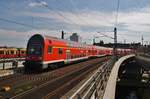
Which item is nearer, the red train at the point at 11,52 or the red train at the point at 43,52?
the red train at the point at 43,52

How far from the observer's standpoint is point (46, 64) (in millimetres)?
26859

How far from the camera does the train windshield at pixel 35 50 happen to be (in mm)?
26522

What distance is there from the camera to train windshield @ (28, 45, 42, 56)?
26.5 m

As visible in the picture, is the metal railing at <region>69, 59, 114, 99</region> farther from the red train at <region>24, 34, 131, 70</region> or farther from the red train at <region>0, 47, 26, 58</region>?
the red train at <region>0, 47, 26, 58</region>

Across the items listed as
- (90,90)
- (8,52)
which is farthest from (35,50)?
(8,52)

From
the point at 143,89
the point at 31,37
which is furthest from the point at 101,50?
the point at 31,37

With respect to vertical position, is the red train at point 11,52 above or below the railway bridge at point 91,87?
above

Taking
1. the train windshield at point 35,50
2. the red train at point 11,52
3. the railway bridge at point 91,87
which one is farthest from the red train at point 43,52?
the red train at point 11,52

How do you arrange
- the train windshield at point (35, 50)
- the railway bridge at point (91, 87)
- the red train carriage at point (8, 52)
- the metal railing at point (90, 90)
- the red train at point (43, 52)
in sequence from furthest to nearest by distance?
the red train carriage at point (8, 52)
the train windshield at point (35, 50)
the red train at point (43, 52)
the railway bridge at point (91, 87)
the metal railing at point (90, 90)

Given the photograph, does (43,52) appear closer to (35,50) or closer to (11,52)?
(35,50)

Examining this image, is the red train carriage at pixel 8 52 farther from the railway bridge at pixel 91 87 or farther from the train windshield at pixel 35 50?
the train windshield at pixel 35 50

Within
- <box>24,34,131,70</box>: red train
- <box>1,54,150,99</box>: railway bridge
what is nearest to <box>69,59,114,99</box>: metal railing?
<box>1,54,150,99</box>: railway bridge

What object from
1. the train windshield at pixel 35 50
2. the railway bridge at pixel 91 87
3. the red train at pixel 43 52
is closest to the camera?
the railway bridge at pixel 91 87

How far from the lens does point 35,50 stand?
26.9 m
